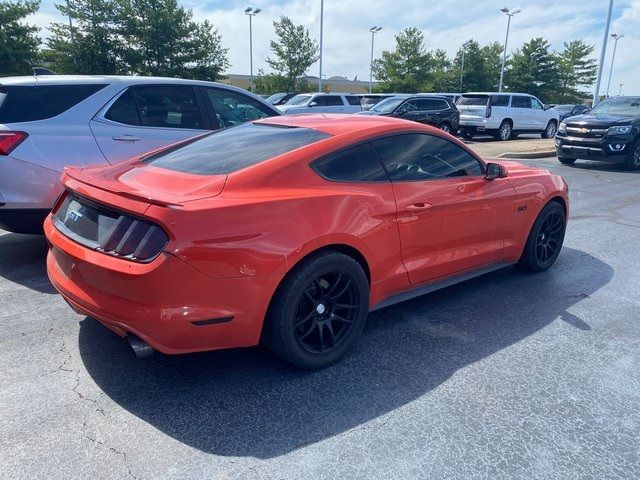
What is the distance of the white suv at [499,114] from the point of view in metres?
19.0

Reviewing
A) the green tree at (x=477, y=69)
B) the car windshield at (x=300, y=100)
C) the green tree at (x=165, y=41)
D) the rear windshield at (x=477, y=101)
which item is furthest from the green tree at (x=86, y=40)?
the green tree at (x=477, y=69)

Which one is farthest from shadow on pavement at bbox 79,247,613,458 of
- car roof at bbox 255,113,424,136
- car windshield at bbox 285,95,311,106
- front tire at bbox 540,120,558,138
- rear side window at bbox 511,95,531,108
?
front tire at bbox 540,120,558,138

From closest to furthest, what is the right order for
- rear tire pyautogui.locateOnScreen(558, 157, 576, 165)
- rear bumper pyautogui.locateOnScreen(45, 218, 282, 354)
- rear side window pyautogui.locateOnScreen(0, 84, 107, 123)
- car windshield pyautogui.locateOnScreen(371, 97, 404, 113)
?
rear bumper pyautogui.locateOnScreen(45, 218, 282, 354), rear side window pyautogui.locateOnScreen(0, 84, 107, 123), rear tire pyautogui.locateOnScreen(558, 157, 576, 165), car windshield pyautogui.locateOnScreen(371, 97, 404, 113)

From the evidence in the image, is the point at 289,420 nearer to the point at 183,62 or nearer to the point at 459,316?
the point at 459,316

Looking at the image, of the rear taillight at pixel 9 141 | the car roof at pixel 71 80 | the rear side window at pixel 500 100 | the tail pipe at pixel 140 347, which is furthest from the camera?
the rear side window at pixel 500 100

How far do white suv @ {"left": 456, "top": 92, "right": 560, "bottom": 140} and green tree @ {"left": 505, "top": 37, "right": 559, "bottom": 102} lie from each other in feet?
115

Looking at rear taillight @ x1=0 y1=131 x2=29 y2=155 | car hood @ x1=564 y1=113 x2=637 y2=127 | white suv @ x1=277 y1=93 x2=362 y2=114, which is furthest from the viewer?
white suv @ x1=277 y1=93 x2=362 y2=114

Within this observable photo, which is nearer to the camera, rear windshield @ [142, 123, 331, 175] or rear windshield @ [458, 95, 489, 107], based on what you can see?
rear windshield @ [142, 123, 331, 175]

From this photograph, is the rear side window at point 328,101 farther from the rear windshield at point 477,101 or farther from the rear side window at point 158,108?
the rear side window at point 158,108

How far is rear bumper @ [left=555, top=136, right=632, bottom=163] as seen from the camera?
1185cm

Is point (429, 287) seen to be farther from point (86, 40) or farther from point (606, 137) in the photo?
point (86, 40)

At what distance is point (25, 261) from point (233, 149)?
2.72 metres

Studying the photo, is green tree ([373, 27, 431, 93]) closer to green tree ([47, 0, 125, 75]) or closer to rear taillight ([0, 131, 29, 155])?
green tree ([47, 0, 125, 75])

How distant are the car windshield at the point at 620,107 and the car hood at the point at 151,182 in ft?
42.1
